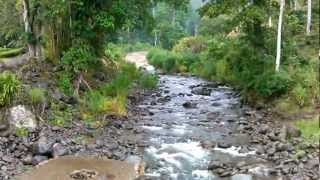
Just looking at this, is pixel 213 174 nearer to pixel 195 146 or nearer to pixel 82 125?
pixel 195 146

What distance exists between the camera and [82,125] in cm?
1638

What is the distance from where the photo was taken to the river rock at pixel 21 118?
14.9m

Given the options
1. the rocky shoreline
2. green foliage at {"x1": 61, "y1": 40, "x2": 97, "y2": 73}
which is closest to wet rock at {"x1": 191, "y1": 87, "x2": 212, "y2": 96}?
the rocky shoreline

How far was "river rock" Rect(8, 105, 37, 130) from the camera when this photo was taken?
1487 cm

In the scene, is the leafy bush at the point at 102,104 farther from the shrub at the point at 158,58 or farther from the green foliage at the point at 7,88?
the shrub at the point at 158,58

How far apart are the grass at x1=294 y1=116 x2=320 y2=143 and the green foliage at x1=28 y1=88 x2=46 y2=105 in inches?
307

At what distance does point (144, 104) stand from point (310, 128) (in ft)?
27.3

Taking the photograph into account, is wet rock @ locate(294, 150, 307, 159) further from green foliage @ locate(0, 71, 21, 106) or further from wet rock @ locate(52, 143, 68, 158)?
green foliage @ locate(0, 71, 21, 106)

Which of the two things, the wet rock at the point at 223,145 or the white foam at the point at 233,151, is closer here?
the white foam at the point at 233,151

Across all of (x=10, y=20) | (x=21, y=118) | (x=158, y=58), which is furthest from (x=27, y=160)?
(x=158, y=58)

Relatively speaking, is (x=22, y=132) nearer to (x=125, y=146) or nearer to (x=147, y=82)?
(x=125, y=146)

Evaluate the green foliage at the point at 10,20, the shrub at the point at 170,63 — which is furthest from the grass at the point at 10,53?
the shrub at the point at 170,63

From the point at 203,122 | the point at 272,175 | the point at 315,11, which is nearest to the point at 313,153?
the point at 272,175

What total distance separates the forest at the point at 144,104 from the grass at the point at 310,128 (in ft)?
0.19
